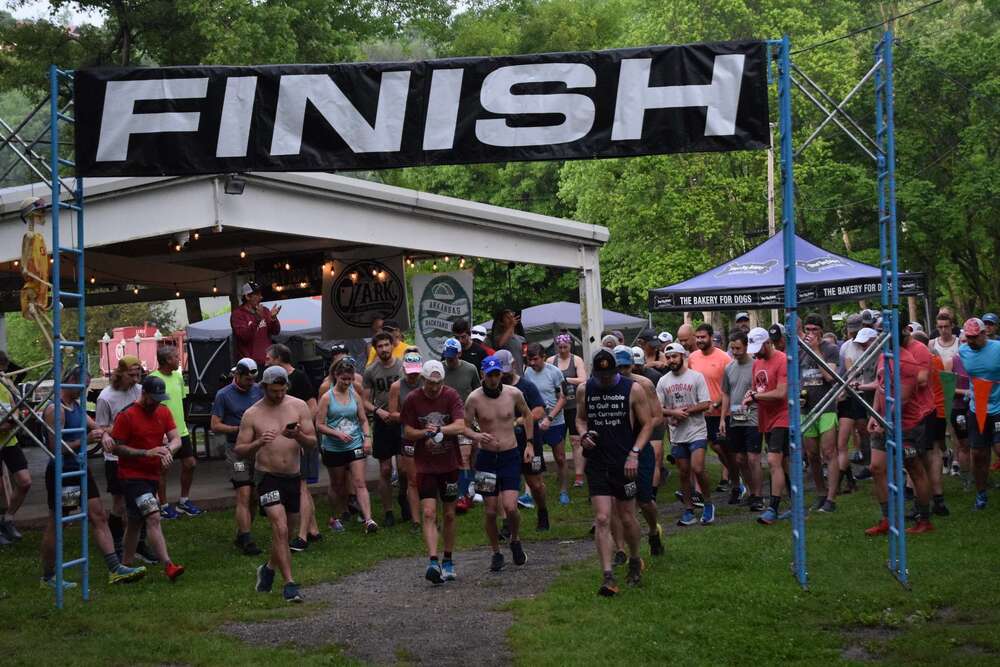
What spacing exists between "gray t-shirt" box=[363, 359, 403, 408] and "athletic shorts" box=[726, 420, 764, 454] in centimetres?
391

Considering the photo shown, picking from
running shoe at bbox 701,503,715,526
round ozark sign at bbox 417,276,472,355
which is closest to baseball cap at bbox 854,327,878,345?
running shoe at bbox 701,503,715,526

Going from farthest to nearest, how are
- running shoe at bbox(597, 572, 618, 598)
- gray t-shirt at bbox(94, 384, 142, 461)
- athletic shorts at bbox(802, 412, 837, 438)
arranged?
athletic shorts at bbox(802, 412, 837, 438) < gray t-shirt at bbox(94, 384, 142, 461) < running shoe at bbox(597, 572, 618, 598)

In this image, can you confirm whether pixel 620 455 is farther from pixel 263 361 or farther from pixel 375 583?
pixel 263 361

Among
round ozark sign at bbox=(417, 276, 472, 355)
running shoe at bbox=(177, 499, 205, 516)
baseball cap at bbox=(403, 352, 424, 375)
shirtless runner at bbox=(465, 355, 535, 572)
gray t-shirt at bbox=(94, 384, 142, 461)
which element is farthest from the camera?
round ozark sign at bbox=(417, 276, 472, 355)

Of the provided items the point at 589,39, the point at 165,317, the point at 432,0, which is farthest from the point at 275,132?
the point at 165,317

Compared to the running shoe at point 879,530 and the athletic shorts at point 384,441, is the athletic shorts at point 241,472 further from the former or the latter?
the running shoe at point 879,530

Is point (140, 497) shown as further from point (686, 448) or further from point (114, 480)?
point (686, 448)

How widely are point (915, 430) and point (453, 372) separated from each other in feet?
15.5

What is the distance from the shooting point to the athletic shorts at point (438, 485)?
10.7 meters

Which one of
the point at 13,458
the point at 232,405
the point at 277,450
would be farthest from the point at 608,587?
the point at 13,458

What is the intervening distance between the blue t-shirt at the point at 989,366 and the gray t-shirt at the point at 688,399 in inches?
109

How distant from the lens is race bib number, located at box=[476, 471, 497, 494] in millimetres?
10925

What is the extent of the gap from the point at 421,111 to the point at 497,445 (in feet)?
10.0

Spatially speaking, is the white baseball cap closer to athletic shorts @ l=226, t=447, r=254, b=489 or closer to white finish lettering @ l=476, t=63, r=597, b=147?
white finish lettering @ l=476, t=63, r=597, b=147
